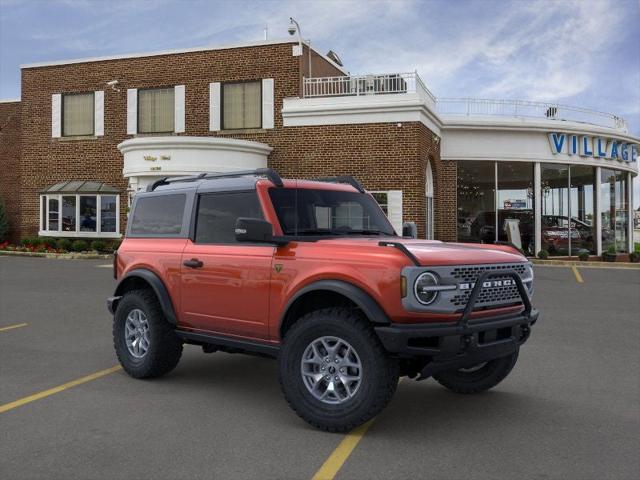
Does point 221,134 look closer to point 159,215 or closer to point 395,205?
point 395,205

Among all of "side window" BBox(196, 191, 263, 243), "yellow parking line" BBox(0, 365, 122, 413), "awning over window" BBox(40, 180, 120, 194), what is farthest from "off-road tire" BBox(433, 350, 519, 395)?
"awning over window" BBox(40, 180, 120, 194)

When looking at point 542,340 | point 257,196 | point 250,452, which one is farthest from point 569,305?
point 250,452

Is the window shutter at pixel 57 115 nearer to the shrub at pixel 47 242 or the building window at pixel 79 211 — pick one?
the building window at pixel 79 211

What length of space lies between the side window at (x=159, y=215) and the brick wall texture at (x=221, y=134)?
15328mm

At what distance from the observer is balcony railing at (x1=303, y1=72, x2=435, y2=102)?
21328mm

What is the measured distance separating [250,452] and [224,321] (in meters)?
1.52

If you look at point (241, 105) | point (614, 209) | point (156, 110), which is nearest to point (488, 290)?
point (241, 105)

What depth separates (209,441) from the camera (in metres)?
4.45

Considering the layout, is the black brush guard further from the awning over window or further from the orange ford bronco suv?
the awning over window

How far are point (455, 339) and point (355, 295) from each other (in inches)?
30.4

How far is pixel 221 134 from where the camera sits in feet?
79.7

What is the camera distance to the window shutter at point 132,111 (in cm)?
2555

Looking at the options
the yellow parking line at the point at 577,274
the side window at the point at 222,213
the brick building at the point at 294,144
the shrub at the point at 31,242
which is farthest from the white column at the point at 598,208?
the side window at the point at 222,213

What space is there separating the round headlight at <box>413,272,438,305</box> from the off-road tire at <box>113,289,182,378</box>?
285 cm
